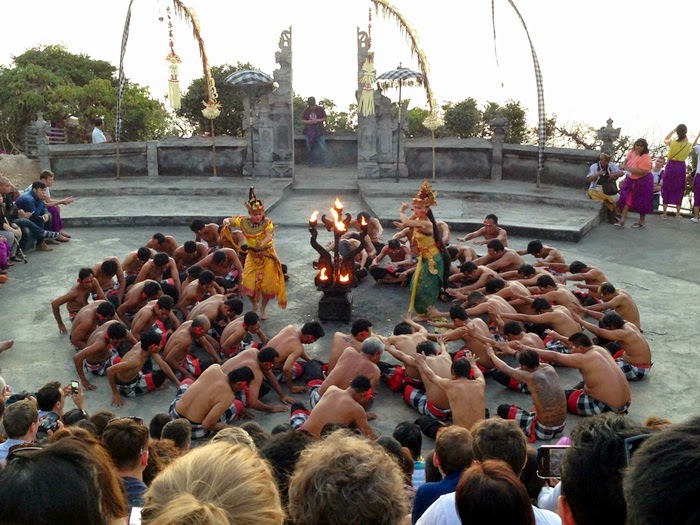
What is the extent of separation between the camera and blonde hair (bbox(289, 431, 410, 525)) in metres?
2.65

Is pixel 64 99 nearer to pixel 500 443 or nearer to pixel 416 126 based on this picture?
Answer: pixel 416 126

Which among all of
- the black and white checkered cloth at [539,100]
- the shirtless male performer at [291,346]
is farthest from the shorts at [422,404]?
the black and white checkered cloth at [539,100]

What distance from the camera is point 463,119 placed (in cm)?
2219

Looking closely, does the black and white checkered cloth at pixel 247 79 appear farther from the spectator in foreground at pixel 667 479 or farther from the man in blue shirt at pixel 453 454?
the spectator in foreground at pixel 667 479

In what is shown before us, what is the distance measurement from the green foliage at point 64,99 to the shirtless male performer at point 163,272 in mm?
12838

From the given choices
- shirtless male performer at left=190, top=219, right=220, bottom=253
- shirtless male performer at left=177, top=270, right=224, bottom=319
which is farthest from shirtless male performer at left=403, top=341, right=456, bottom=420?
shirtless male performer at left=190, top=219, right=220, bottom=253

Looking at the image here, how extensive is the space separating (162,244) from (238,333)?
334cm

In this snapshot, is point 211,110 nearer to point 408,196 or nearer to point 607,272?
point 408,196

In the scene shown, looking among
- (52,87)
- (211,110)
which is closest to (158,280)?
(211,110)

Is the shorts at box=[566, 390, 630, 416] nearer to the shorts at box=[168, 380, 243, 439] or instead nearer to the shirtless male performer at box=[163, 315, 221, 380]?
the shorts at box=[168, 380, 243, 439]

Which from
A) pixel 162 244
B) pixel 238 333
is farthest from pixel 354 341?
pixel 162 244

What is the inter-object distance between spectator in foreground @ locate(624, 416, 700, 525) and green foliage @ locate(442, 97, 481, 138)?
20932mm

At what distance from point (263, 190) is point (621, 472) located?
14719 mm

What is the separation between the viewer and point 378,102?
1767 centimetres
